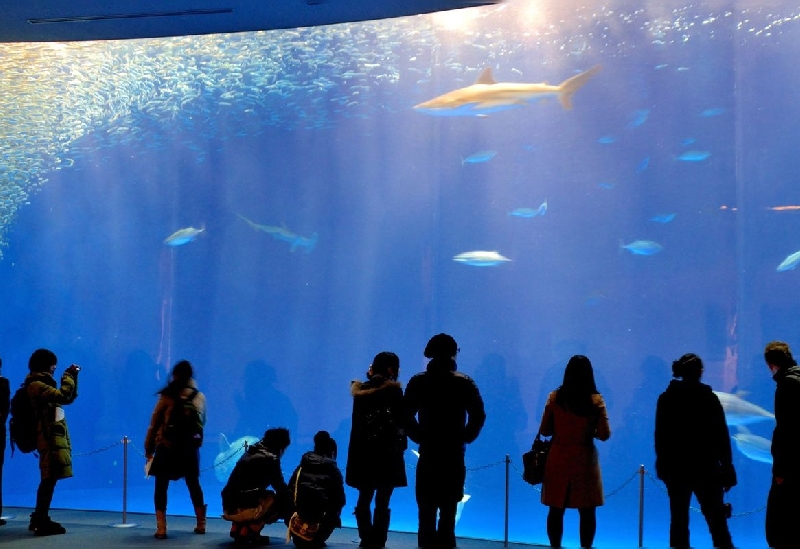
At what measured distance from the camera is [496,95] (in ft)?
24.3

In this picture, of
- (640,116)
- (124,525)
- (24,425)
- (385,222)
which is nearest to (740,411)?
(640,116)

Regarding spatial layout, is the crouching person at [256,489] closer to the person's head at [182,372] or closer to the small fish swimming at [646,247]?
the person's head at [182,372]

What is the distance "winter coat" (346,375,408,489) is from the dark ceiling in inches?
166

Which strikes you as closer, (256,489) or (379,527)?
(379,527)

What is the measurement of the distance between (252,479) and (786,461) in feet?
11.6

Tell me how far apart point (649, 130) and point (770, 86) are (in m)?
1.52

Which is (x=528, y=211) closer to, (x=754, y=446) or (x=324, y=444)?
(x=754, y=446)

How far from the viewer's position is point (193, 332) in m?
11.3

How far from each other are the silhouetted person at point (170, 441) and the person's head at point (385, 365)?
1.66 metres

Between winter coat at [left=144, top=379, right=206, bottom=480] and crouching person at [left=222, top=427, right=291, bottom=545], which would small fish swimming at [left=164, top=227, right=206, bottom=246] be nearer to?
winter coat at [left=144, top=379, right=206, bottom=480]

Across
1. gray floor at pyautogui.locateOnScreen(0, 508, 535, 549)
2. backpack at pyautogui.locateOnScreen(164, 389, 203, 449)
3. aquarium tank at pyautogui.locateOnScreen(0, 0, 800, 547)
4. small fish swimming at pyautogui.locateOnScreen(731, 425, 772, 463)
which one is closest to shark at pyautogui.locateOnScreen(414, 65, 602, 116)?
aquarium tank at pyautogui.locateOnScreen(0, 0, 800, 547)

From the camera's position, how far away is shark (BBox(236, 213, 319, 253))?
35.1ft

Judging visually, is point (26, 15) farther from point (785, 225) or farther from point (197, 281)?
point (785, 225)

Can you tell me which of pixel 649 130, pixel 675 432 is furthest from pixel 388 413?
pixel 649 130
